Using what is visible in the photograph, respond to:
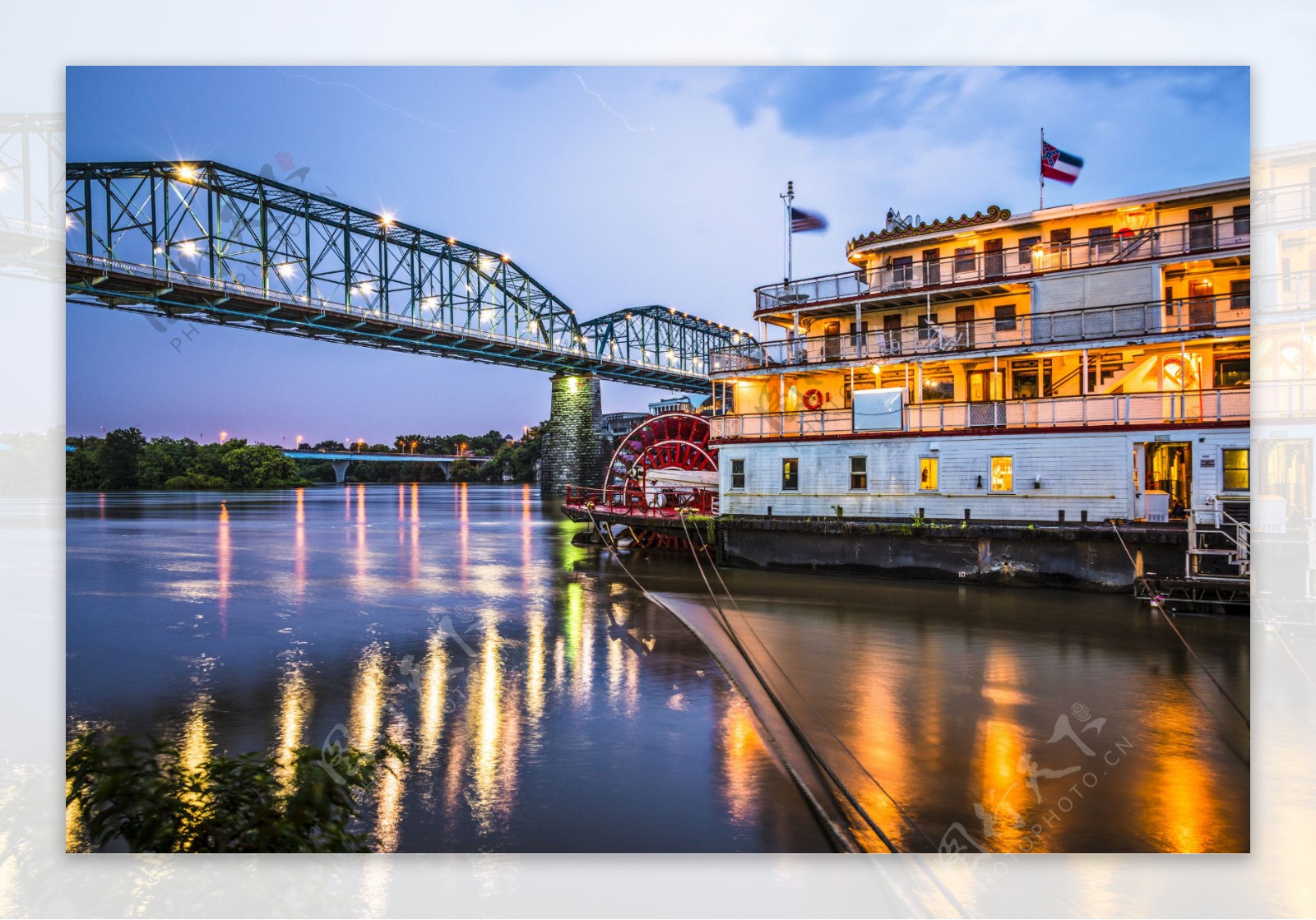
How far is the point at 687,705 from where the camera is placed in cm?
964

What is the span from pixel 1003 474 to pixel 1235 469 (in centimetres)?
433

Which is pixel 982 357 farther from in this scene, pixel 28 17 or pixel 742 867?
pixel 28 17

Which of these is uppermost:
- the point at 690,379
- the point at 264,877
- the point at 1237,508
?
the point at 690,379

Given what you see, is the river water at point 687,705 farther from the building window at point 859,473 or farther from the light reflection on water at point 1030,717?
the building window at point 859,473

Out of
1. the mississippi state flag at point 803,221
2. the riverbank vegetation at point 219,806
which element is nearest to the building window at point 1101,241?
the mississippi state flag at point 803,221

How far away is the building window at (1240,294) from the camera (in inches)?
693

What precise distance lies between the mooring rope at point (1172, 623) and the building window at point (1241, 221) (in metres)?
7.45

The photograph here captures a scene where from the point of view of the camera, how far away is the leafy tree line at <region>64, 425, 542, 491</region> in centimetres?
3434

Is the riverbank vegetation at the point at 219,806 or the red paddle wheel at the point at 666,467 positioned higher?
the red paddle wheel at the point at 666,467

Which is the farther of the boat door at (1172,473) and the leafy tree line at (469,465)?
the leafy tree line at (469,465)

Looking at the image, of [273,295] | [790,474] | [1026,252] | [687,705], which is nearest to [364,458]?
[273,295]

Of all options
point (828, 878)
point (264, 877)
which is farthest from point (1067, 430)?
point (264, 877)

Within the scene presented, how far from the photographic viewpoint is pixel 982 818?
21.4 feet

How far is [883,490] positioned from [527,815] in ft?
50.0
